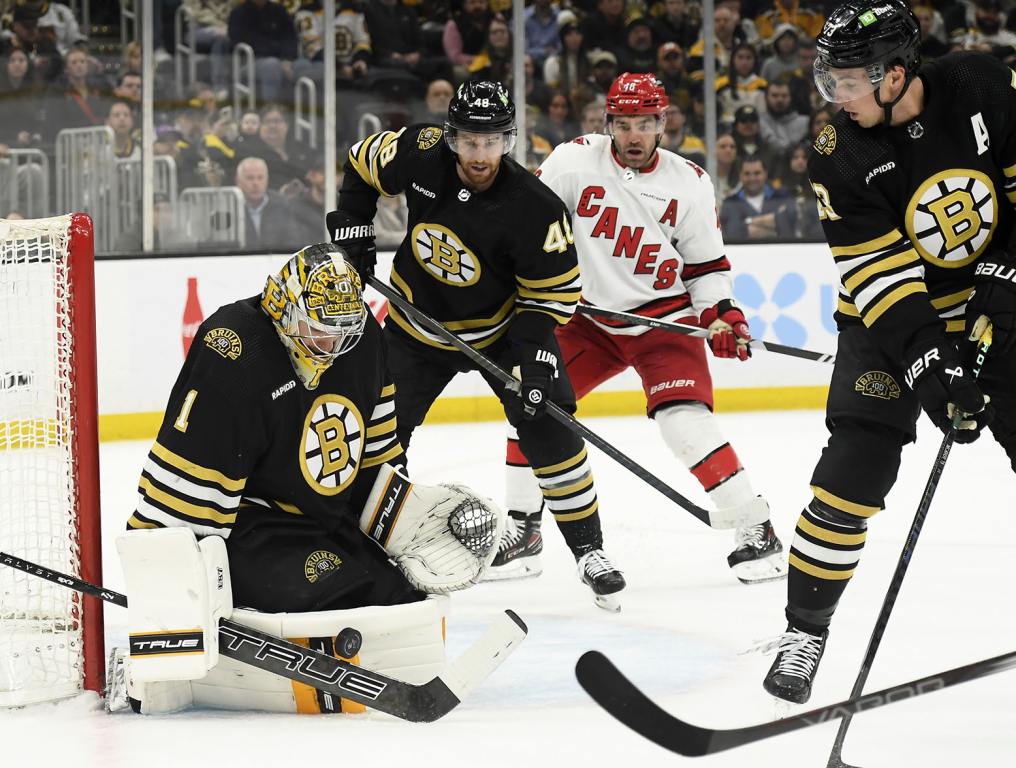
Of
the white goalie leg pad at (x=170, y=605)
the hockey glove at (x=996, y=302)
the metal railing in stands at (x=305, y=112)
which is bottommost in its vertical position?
the white goalie leg pad at (x=170, y=605)

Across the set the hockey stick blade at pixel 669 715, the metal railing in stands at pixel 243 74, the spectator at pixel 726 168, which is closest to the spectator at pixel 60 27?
the metal railing in stands at pixel 243 74

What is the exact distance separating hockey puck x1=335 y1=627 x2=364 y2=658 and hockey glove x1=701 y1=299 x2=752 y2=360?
4.79ft

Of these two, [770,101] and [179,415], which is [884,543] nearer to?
[179,415]

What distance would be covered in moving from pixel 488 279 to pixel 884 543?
1.39 meters

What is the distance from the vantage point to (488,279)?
3.31 metres

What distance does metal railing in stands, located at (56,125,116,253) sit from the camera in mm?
5891

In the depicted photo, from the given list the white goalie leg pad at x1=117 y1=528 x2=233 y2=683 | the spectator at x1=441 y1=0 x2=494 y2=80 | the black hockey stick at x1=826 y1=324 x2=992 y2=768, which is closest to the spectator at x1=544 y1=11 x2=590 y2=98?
the spectator at x1=441 y1=0 x2=494 y2=80

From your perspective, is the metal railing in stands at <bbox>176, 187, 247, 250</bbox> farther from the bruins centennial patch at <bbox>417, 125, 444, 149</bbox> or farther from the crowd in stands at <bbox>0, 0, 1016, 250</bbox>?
the bruins centennial patch at <bbox>417, 125, 444, 149</bbox>

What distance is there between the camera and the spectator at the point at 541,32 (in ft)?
22.1

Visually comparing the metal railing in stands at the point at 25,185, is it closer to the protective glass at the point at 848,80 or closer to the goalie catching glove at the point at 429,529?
the goalie catching glove at the point at 429,529

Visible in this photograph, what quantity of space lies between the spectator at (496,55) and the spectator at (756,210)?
3.94ft

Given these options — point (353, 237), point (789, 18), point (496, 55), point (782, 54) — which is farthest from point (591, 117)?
point (353, 237)

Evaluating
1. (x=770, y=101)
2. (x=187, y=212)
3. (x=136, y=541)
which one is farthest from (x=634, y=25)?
(x=136, y=541)

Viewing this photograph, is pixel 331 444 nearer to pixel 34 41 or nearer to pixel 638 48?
pixel 34 41
